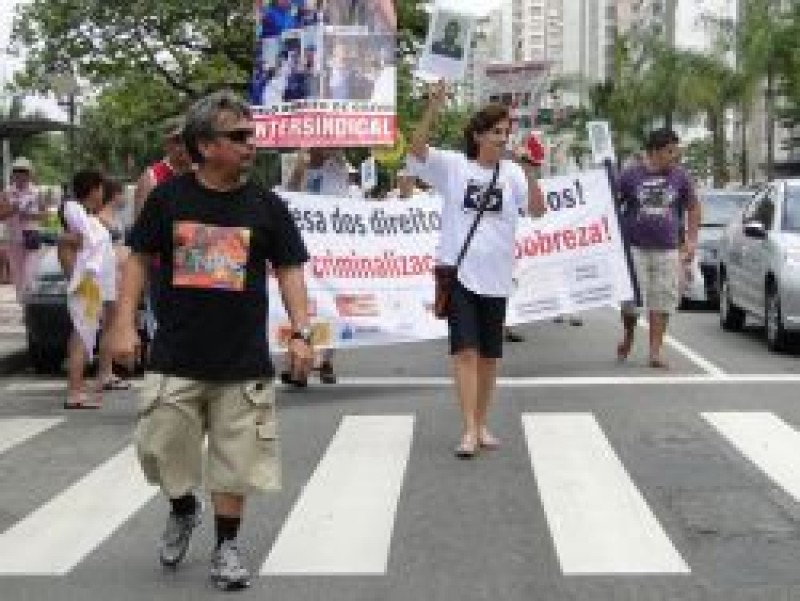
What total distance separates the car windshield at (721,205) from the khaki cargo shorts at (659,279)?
27.5ft

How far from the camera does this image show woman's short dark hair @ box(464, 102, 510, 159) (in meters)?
8.62

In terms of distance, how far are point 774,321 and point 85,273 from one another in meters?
6.37

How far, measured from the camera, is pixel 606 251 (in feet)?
42.9

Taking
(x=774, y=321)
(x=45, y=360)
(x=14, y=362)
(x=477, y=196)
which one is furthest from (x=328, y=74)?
(x=774, y=321)

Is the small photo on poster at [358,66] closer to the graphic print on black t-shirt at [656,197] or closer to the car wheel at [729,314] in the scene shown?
the graphic print on black t-shirt at [656,197]

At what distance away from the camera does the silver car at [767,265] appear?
1380 cm

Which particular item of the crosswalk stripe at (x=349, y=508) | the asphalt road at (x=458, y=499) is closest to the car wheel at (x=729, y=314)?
the asphalt road at (x=458, y=499)

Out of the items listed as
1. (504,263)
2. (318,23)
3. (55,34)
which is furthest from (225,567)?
(55,34)

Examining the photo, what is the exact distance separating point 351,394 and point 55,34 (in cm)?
3008

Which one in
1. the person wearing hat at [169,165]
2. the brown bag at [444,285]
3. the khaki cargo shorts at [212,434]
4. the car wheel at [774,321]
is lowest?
the car wheel at [774,321]

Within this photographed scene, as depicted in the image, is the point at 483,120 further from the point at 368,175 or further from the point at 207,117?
the point at 368,175

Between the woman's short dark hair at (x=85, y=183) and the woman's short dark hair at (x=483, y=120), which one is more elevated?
the woman's short dark hair at (x=483, y=120)

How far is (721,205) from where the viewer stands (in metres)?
21.9

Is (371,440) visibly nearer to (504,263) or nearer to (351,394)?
(504,263)
